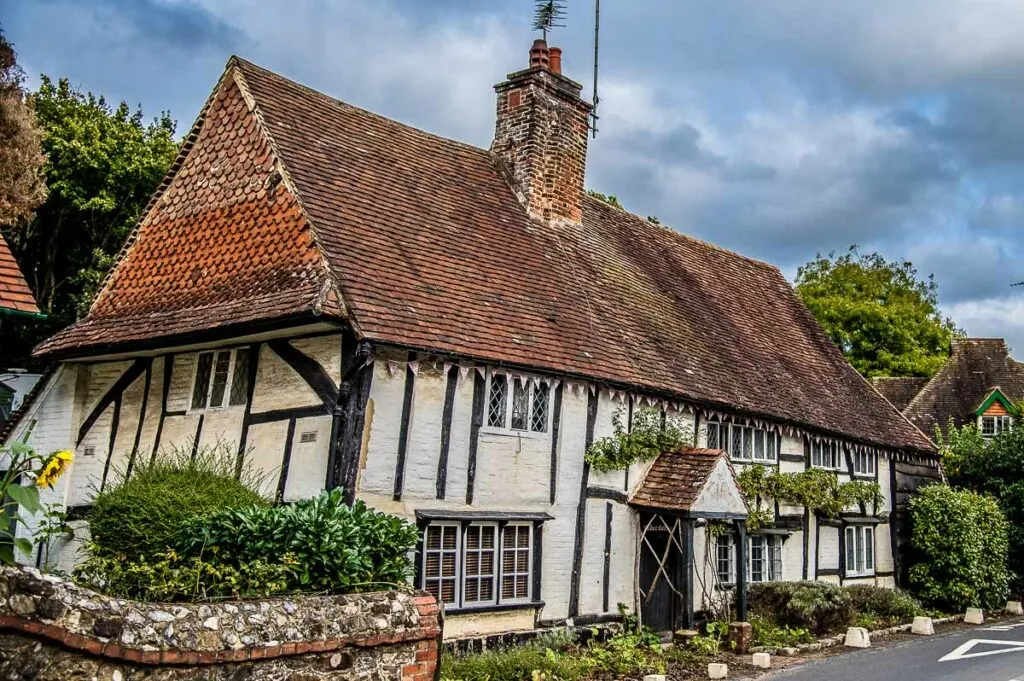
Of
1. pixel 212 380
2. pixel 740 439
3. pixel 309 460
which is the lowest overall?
pixel 309 460

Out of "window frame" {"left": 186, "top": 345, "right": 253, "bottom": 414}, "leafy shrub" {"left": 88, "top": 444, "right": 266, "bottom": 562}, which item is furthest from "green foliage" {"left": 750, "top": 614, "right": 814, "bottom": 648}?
"window frame" {"left": 186, "top": 345, "right": 253, "bottom": 414}

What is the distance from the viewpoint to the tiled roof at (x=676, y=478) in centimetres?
1460

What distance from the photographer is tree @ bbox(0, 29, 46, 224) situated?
18.4m

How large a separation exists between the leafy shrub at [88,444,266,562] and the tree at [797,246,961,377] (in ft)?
111

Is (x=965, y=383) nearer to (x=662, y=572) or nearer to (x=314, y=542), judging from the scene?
(x=662, y=572)

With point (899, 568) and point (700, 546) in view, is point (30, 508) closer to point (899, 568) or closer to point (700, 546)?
point (700, 546)

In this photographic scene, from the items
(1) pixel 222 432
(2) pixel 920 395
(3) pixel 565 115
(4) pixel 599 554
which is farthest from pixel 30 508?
(2) pixel 920 395

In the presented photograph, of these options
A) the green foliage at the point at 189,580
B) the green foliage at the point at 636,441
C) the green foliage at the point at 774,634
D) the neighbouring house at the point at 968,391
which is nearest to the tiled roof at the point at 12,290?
the green foliage at the point at 189,580

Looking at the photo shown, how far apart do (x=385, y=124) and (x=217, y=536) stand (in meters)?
10.1

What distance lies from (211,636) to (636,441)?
9.26 m

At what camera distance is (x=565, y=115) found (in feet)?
60.9

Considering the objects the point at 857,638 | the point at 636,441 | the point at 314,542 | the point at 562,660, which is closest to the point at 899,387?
the point at 857,638

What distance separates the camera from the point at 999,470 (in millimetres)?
23703

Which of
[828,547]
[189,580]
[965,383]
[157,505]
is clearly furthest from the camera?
[965,383]
